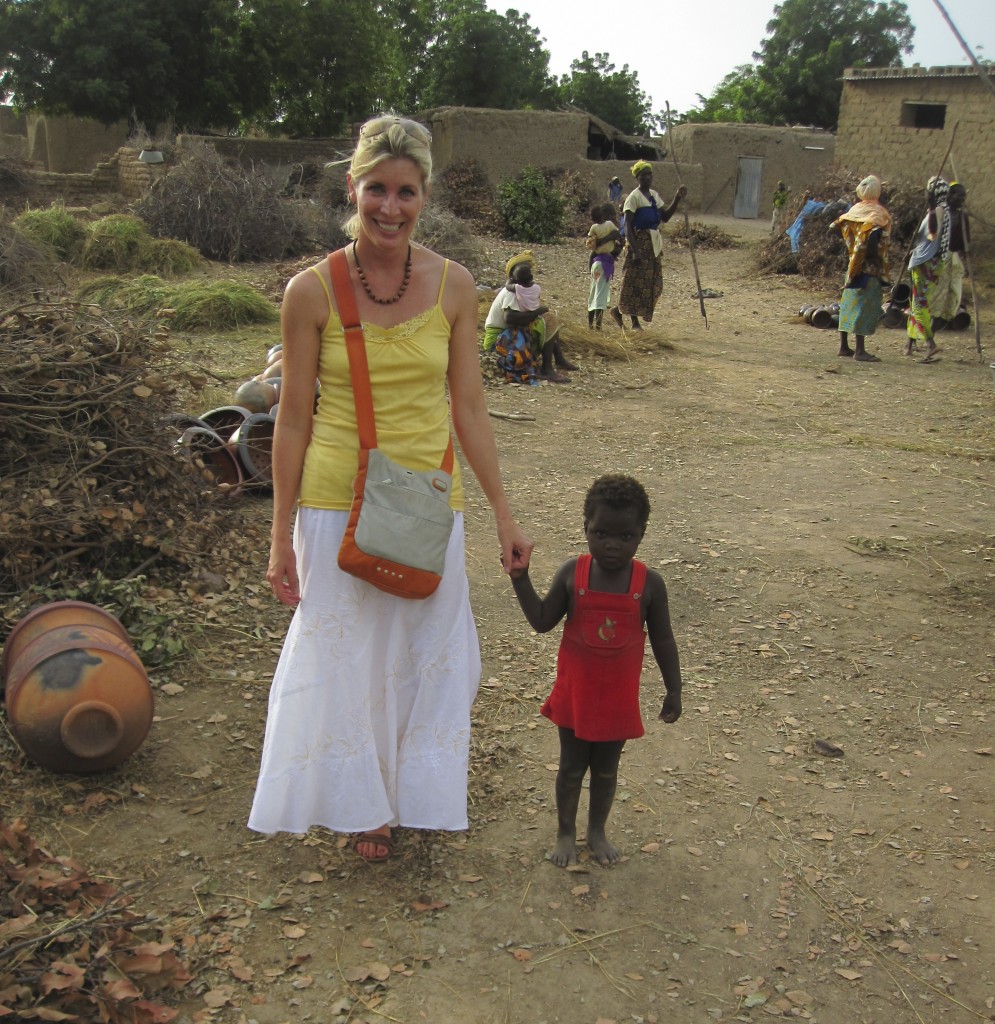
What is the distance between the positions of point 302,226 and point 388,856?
509 inches

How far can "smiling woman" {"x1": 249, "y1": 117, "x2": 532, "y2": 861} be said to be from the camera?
7.86ft

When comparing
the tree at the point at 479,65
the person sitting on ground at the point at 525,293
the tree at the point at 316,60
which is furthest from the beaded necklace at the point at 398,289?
the tree at the point at 479,65

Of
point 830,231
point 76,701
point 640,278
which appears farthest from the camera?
point 830,231

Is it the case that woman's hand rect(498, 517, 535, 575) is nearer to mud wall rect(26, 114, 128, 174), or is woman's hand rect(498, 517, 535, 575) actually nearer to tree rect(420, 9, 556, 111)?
mud wall rect(26, 114, 128, 174)

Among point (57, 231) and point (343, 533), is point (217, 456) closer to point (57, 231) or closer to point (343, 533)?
point (343, 533)

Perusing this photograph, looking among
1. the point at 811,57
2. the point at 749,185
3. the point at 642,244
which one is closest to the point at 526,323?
the point at 642,244

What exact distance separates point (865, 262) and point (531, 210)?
984 cm

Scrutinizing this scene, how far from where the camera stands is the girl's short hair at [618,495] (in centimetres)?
246

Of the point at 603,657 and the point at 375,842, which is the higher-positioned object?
the point at 603,657

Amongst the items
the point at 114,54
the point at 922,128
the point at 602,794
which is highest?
the point at 114,54

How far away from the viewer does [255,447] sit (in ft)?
17.5

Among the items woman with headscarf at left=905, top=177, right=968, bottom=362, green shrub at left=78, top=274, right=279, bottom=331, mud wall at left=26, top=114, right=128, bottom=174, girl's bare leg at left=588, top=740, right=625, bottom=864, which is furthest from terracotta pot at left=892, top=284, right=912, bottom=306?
mud wall at left=26, top=114, right=128, bottom=174

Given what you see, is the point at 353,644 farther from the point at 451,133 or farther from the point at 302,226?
the point at 451,133

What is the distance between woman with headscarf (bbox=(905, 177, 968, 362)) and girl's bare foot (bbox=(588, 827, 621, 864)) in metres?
8.88
